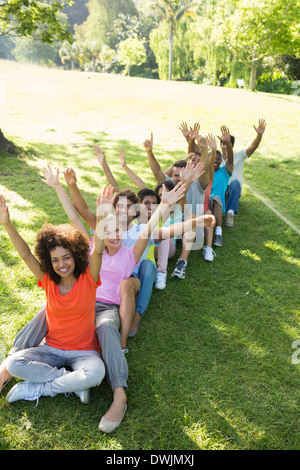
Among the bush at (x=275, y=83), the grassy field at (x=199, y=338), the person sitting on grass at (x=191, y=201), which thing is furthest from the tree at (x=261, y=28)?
the person sitting on grass at (x=191, y=201)

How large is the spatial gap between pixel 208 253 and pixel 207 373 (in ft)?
5.88

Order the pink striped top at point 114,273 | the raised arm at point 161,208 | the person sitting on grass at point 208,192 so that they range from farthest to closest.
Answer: the person sitting on grass at point 208,192 → the pink striped top at point 114,273 → the raised arm at point 161,208

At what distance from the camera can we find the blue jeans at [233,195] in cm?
522

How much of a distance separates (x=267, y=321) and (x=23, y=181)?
4.57 metres

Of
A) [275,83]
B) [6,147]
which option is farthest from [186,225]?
[275,83]

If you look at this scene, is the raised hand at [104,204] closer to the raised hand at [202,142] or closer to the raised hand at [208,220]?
the raised hand at [208,220]

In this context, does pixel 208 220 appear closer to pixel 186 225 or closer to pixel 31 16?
pixel 186 225

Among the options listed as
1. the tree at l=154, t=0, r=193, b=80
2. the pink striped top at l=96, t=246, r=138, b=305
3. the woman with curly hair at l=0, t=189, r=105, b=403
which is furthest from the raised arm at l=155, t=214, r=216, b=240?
the tree at l=154, t=0, r=193, b=80

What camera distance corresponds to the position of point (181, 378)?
8.80 feet

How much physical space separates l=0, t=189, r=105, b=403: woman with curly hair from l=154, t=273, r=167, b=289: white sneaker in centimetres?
119

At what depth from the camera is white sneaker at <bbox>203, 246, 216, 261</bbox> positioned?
4.28m

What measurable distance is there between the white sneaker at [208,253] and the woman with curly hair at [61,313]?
1986 mm

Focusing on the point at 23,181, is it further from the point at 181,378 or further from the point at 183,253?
the point at 181,378
